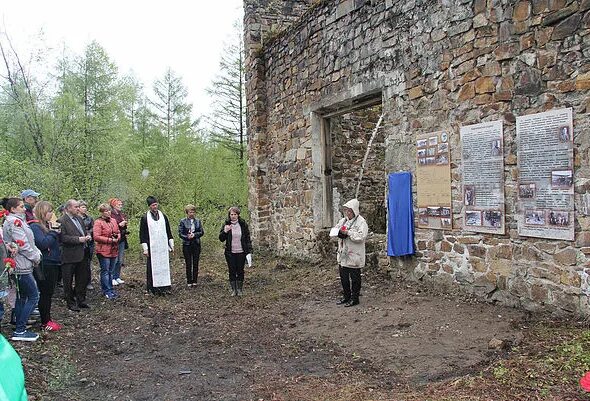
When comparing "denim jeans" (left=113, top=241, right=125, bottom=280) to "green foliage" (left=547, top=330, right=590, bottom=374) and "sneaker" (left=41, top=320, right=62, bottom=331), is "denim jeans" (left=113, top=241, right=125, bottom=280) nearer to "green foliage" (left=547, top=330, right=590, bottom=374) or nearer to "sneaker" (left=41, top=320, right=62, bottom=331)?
"sneaker" (left=41, top=320, right=62, bottom=331)

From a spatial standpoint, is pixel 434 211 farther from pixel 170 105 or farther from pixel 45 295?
pixel 170 105

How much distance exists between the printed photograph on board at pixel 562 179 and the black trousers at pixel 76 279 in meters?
6.02

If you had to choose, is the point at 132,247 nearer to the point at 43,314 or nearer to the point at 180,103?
the point at 43,314

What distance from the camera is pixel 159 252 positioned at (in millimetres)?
8234

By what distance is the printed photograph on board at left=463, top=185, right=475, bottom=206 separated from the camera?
6.31m

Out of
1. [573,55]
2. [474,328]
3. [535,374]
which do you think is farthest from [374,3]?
[535,374]

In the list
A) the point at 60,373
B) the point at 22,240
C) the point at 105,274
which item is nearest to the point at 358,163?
the point at 105,274

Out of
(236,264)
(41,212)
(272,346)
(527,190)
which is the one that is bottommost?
(272,346)

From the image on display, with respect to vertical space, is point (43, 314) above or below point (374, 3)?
below

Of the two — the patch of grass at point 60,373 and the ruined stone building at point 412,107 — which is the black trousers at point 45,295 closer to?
the patch of grass at point 60,373

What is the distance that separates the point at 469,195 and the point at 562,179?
1276 millimetres

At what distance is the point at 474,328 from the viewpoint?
17.7 feet

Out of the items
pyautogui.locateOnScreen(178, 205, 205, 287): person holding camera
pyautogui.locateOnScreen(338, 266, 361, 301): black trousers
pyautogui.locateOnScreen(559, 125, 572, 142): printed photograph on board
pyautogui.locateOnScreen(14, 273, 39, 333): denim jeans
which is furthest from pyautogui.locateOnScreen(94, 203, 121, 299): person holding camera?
pyautogui.locateOnScreen(559, 125, 572, 142): printed photograph on board

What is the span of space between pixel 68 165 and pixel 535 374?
11.3 m
